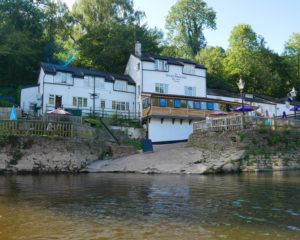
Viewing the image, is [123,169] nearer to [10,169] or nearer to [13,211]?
[10,169]

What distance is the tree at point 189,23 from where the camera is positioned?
72.2 meters

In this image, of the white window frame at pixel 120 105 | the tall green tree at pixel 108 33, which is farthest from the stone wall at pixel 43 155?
the tall green tree at pixel 108 33

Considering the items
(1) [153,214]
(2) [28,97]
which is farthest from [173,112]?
(1) [153,214]

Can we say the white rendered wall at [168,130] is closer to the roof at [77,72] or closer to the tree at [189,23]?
the roof at [77,72]

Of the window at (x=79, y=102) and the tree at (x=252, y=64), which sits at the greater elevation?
the tree at (x=252, y=64)

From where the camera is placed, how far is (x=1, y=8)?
5841cm

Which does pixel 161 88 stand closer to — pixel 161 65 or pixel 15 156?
pixel 161 65

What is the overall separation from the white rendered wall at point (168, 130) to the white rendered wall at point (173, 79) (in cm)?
745

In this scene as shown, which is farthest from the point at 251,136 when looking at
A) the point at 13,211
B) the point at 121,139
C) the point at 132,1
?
the point at 132,1

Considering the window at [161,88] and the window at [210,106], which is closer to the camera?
the window at [210,106]

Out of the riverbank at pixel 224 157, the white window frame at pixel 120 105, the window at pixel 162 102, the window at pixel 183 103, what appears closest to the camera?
the riverbank at pixel 224 157

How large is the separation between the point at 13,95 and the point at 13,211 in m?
43.1

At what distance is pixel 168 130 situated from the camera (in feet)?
138

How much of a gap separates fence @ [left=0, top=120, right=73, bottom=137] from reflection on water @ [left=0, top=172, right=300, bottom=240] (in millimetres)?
14022
